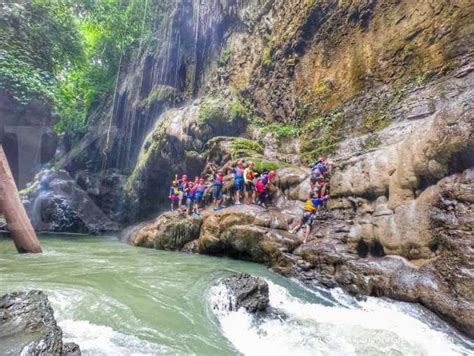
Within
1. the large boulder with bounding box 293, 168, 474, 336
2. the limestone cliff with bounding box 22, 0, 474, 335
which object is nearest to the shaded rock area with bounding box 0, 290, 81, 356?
the large boulder with bounding box 293, 168, 474, 336

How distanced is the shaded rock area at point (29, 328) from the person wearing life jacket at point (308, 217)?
23.4 feet

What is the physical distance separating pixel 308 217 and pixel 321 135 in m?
4.80

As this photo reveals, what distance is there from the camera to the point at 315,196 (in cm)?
992

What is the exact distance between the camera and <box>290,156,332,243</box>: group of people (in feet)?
31.0

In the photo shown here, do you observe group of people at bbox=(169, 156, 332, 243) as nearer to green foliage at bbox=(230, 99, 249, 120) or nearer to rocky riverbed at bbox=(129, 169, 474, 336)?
rocky riverbed at bbox=(129, 169, 474, 336)

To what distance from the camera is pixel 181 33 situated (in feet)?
73.3

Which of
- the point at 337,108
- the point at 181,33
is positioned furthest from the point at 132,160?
the point at 337,108

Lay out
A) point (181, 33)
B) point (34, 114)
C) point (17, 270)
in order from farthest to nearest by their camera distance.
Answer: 1. point (181, 33)
2. point (34, 114)
3. point (17, 270)

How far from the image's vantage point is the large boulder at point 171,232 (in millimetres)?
12406

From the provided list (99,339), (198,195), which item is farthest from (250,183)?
(99,339)

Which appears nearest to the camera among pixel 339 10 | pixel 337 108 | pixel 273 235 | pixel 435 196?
pixel 435 196

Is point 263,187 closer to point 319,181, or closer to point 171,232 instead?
point 319,181

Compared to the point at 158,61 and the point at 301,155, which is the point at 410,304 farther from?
the point at 158,61

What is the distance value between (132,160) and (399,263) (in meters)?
22.1
